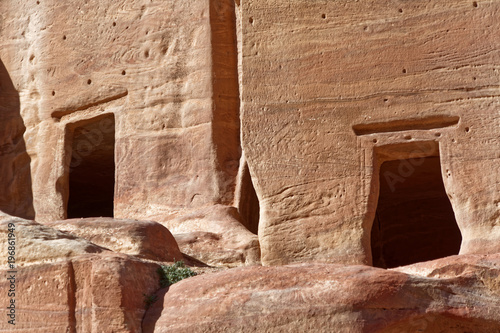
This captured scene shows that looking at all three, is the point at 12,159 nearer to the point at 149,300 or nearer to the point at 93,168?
the point at 93,168

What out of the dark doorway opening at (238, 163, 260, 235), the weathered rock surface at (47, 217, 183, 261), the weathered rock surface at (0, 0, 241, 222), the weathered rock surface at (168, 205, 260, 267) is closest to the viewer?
the weathered rock surface at (47, 217, 183, 261)

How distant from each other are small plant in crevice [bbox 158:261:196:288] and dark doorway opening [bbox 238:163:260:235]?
3.73m

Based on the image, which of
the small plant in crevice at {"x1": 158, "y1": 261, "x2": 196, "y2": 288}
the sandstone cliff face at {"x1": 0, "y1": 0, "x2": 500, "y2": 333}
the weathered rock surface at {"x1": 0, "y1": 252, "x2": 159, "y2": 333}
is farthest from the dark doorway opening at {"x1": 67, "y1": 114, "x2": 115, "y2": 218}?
the weathered rock surface at {"x1": 0, "y1": 252, "x2": 159, "y2": 333}

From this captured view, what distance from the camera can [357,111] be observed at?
11734mm

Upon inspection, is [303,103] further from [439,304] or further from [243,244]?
[439,304]

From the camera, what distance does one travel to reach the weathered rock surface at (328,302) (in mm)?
8430

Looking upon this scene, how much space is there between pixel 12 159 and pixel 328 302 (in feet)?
27.5

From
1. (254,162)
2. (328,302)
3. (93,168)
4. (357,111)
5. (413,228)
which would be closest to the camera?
(328,302)

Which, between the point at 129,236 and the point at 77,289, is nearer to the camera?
the point at 77,289

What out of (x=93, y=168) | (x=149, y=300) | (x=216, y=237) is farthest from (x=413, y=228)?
(x=149, y=300)

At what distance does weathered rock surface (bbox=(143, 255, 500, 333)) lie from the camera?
8.43m

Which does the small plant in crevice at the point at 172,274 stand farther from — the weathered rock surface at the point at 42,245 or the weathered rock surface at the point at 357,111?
the weathered rock surface at the point at 357,111

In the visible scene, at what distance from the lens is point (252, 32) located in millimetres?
12266

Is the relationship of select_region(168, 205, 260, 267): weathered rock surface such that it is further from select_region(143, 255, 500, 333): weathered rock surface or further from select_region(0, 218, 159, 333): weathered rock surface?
select_region(143, 255, 500, 333): weathered rock surface
